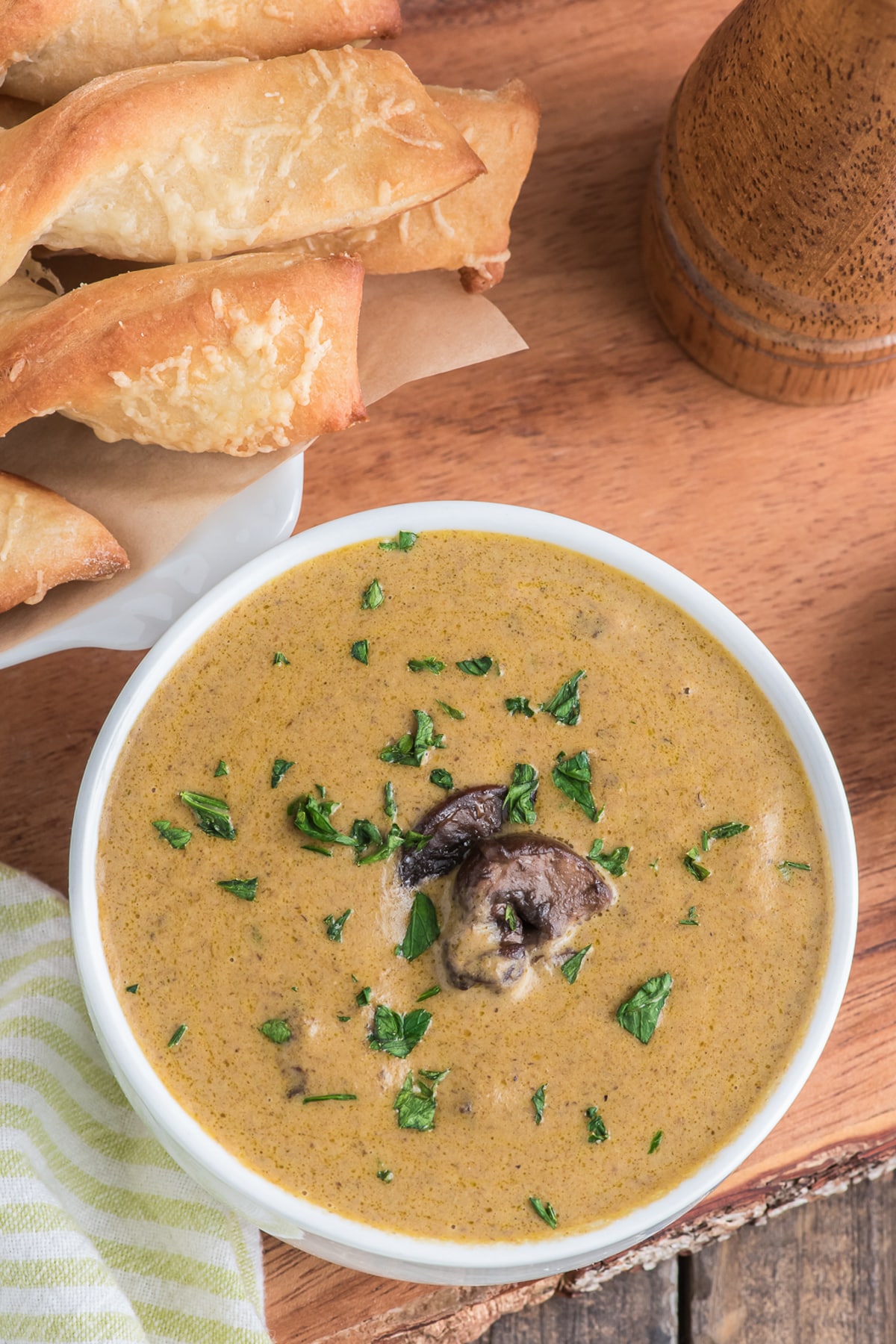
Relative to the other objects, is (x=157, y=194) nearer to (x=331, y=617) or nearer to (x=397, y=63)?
(x=397, y=63)

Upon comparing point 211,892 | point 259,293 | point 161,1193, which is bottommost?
point 161,1193

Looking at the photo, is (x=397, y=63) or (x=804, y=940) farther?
(x=397, y=63)

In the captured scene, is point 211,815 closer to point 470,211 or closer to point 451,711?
point 451,711

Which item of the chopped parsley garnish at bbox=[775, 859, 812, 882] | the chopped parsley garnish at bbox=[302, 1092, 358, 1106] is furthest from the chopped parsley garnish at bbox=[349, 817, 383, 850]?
the chopped parsley garnish at bbox=[775, 859, 812, 882]

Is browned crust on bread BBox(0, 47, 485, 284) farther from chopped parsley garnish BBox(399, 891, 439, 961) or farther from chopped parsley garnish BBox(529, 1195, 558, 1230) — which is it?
chopped parsley garnish BBox(529, 1195, 558, 1230)

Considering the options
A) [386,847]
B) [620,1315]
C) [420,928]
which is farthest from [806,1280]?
[386,847]

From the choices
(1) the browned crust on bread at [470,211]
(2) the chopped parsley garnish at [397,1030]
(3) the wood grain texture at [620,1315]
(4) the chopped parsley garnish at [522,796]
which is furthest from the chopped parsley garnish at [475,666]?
(3) the wood grain texture at [620,1315]

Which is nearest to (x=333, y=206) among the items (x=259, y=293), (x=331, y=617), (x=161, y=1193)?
(x=259, y=293)
